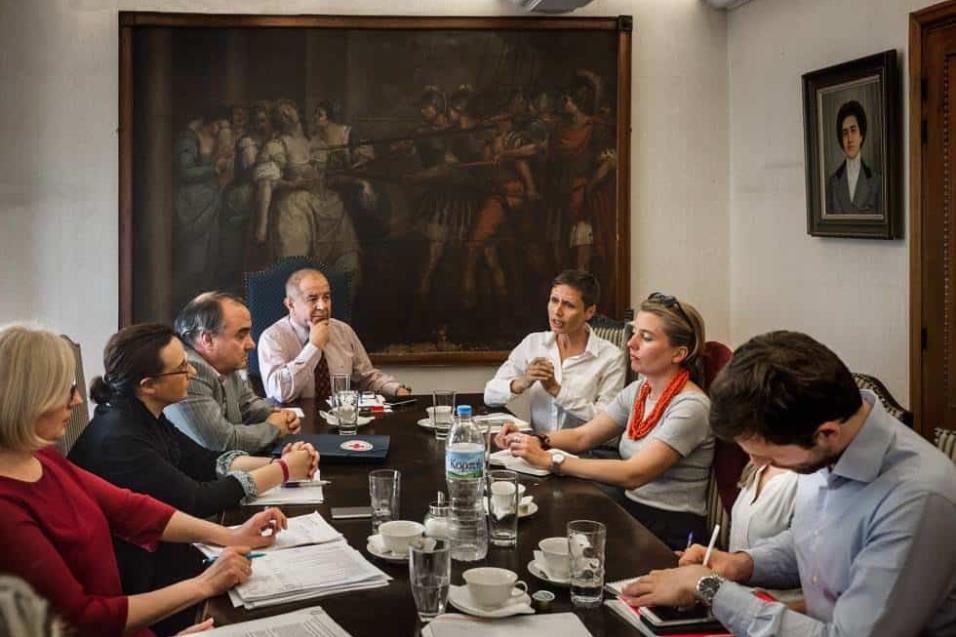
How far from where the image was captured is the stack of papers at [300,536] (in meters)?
2.00

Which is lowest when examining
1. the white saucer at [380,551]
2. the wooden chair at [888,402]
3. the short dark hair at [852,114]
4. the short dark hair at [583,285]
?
the white saucer at [380,551]

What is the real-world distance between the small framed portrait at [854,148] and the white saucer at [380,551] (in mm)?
2784

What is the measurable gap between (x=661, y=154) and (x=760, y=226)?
71 centimetres

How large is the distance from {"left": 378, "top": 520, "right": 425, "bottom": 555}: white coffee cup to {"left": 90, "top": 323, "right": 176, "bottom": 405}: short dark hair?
75 centimetres

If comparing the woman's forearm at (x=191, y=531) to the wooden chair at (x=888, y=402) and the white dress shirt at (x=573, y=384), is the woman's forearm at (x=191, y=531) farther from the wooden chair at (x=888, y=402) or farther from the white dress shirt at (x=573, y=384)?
the white dress shirt at (x=573, y=384)

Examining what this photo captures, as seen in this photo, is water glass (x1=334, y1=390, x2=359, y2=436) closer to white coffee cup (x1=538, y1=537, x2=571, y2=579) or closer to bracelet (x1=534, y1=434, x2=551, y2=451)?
bracelet (x1=534, y1=434, x2=551, y2=451)

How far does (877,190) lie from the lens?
3.96 m

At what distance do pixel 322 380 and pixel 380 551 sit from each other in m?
2.27

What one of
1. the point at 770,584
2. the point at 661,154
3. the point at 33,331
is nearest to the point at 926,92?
the point at 661,154

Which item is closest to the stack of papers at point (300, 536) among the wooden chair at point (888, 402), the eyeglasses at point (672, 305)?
the wooden chair at point (888, 402)

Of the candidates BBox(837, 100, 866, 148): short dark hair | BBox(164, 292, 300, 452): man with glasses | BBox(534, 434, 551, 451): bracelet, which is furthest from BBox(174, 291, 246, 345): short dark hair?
BBox(837, 100, 866, 148): short dark hair

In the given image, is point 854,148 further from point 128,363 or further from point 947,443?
point 128,363

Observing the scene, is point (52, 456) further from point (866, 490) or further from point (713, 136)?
point (713, 136)

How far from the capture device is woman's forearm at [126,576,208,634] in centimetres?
171
